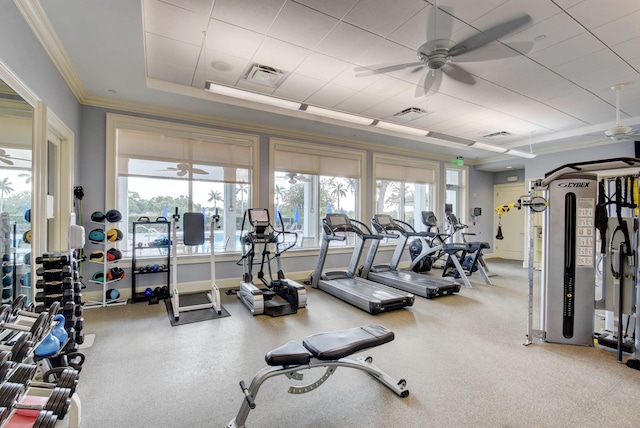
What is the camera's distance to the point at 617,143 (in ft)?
21.0

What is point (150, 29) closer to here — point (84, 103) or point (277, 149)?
point (84, 103)

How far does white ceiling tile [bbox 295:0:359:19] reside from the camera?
2525 millimetres

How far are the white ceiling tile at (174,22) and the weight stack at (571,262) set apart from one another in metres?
4.14

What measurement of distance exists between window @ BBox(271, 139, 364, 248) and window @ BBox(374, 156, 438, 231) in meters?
0.80

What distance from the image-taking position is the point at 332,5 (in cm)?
256

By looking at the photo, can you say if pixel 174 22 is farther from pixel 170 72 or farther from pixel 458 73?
pixel 458 73

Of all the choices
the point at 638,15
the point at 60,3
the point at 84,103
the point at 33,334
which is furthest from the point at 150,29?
the point at 638,15

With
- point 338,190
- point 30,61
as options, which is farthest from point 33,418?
point 338,190

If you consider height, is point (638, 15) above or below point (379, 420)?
above

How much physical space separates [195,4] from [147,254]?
389 centimetres

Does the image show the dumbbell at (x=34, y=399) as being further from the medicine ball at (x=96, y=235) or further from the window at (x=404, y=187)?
the window at (x=404, y=187)

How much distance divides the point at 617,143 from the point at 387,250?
5.45 m

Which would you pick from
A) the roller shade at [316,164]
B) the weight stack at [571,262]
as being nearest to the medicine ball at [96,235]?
the roller shade at [316,164]

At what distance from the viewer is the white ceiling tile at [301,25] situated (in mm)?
2664
